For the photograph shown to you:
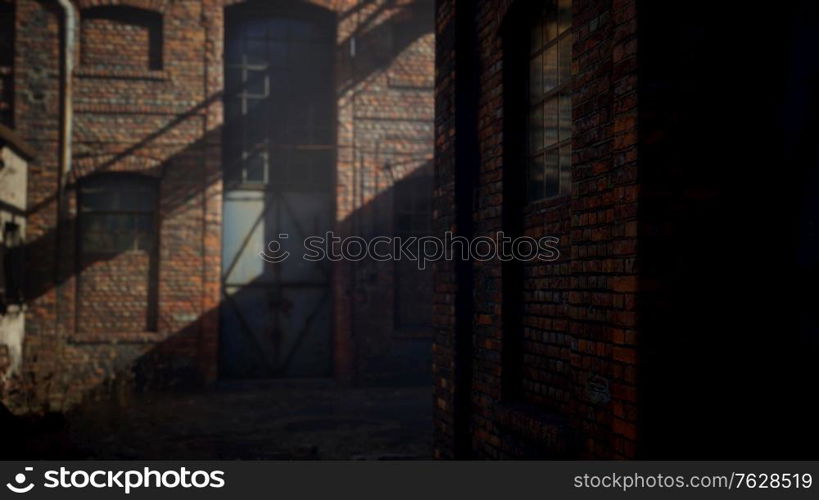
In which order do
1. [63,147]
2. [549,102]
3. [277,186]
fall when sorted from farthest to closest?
[277,186], [63,147], [549,102]

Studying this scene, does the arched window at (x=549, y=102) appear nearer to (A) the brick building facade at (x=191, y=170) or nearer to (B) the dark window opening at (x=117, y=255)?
(A) the brick building facade at (x=191, y=170)

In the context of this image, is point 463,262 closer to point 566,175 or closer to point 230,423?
point 566,175

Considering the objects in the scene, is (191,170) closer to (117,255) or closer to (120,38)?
(117,255)

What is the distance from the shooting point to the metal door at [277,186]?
40.7 feet

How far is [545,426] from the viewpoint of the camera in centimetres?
391

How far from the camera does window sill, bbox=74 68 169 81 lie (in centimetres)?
1179

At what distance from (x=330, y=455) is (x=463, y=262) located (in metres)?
3.21

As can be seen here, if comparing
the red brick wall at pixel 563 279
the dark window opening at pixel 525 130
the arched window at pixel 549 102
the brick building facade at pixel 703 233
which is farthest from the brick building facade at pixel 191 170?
the brick building facade at pixel 703 233

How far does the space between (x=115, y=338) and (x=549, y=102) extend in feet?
30.9

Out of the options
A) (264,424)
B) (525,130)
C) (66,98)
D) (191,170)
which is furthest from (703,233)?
(66,98)

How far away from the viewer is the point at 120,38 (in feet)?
39.1

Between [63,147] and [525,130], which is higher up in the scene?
[63,147]

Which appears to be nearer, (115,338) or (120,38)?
(115,338)

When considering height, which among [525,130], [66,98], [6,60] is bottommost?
[525,130]
